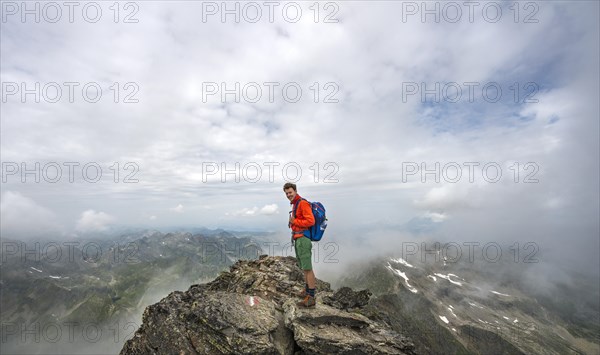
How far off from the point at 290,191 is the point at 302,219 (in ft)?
6.43

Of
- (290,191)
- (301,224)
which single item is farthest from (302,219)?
(290,191)

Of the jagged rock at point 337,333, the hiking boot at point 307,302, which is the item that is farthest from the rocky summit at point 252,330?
the hiking boot at point 307,302

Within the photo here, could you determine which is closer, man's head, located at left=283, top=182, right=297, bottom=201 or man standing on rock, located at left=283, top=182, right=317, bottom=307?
man standing on rock, located at left=283, top=182, right=317, bottom=307

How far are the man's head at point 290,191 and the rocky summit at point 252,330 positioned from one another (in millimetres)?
7699

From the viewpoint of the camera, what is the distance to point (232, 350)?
15.8m

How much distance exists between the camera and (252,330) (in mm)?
16516

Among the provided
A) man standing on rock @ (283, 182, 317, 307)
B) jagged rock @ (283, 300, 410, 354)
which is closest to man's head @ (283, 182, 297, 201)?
man standing on rock @ (283, 182, 317, 307)

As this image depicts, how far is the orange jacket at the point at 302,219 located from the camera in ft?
54.8

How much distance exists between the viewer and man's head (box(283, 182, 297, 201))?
17.6 m

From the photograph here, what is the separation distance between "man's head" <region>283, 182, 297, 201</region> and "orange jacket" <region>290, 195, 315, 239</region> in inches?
12.4

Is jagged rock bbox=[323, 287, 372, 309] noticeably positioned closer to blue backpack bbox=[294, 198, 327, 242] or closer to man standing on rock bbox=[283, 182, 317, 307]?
man standing on rock bbox=[283, 182, 317, 307]

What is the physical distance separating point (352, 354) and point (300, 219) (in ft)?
28.7

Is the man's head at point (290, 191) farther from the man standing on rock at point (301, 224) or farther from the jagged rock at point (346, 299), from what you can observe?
the jagged rock at point (346, 299)

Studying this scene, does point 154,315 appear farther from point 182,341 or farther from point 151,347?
point 182,341
